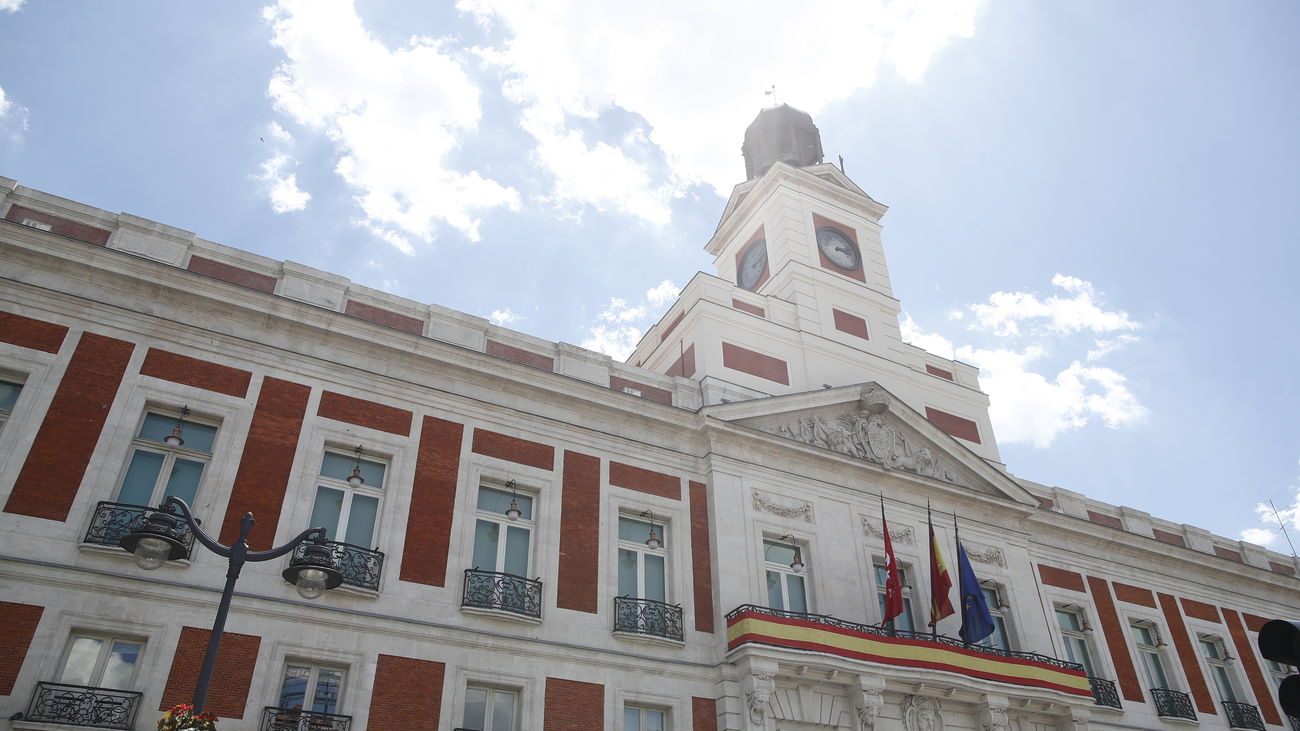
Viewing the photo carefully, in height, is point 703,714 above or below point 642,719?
above

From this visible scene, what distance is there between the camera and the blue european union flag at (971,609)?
19281 mm

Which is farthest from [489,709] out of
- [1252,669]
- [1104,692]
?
[1252,669]

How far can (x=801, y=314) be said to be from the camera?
25062 mm

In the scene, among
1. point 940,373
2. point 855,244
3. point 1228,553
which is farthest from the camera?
point 1228,553

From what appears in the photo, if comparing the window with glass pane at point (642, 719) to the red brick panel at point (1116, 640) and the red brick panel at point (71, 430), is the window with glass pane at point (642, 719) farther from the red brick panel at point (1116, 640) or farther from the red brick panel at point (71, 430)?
the red brick panel at point (1116, 640)

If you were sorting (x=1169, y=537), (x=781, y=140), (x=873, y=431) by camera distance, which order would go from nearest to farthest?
(x=873, y=431) < (x=1169, y=537) < (x=781, y=140)

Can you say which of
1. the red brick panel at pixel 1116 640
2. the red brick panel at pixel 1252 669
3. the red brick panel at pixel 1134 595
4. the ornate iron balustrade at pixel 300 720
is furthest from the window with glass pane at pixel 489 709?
the red brick panel at pixel 1252 669

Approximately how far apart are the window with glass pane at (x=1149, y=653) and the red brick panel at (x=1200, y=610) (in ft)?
5.44

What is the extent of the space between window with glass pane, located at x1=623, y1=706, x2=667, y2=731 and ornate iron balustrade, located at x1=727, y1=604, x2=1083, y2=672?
2.26 metres

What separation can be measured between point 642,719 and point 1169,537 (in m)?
19.3

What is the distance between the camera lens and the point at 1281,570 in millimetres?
29953

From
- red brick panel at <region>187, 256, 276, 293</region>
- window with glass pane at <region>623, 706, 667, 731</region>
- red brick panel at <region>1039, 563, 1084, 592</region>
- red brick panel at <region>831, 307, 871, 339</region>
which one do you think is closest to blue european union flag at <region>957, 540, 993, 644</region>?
red brick panel at <region>1039, 563, 1084, 592</region>

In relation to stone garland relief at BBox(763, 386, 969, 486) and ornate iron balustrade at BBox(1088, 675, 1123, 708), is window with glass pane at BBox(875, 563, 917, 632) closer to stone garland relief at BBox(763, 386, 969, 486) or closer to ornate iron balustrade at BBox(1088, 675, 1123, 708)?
stone garland relief at BBox(763, 386, 969, 486)

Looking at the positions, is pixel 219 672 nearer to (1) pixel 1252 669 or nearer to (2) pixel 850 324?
(2) pixel 850 324
